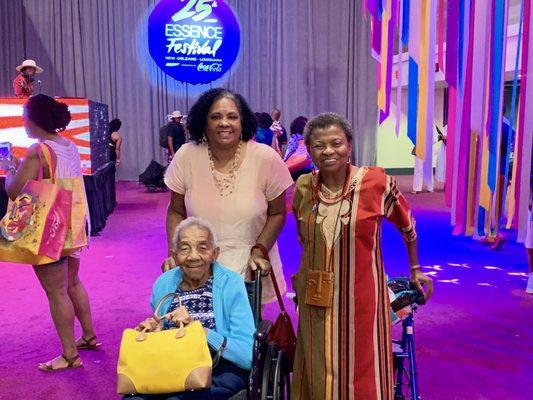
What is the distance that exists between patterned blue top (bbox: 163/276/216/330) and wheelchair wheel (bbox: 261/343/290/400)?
0.23m

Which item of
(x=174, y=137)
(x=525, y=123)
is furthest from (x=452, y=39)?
(x=174, y=137)

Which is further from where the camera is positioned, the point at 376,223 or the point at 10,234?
the point at 10,234

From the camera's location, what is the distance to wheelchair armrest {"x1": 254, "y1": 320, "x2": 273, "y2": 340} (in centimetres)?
210

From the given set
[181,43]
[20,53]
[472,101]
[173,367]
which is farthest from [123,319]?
[20,53]

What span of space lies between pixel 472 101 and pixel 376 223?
277 centimetres

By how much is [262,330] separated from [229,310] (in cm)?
17

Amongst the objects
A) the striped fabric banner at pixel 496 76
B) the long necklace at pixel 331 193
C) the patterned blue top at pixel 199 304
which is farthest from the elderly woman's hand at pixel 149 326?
the striped fabric banner at pixel 496 76

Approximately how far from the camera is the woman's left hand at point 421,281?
2.33m

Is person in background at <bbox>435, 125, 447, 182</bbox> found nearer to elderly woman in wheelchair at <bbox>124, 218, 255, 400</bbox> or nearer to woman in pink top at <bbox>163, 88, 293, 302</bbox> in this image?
woman in pink top at <bbox>163, 88, 293, 302</bbox>

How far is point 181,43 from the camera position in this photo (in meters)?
13.6

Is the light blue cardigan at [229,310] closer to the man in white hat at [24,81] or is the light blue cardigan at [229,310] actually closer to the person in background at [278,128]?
the man in white hat at [24,81]

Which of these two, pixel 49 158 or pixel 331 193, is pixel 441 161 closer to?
pixel 49 158

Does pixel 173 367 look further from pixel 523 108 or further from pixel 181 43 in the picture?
pixel 181 43

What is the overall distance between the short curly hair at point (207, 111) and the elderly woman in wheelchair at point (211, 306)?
1.35 feet
